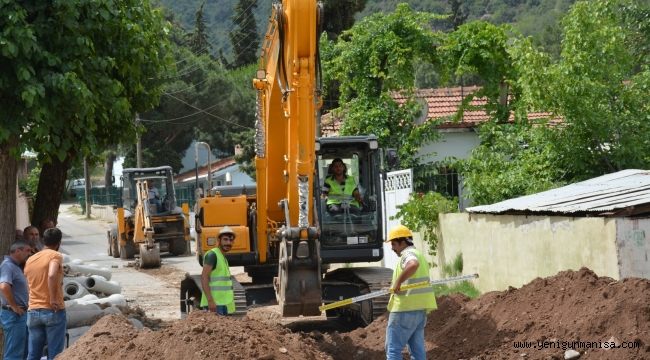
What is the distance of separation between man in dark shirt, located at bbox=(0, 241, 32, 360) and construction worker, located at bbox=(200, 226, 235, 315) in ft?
6.49

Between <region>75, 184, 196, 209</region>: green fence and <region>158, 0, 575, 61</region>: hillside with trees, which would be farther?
<region>158, 0, 575, 61</region>: hillside with trees

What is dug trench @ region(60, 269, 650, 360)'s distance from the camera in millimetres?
9070

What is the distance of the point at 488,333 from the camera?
11016 mm

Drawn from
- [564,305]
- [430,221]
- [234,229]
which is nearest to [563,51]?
→ [430,221]

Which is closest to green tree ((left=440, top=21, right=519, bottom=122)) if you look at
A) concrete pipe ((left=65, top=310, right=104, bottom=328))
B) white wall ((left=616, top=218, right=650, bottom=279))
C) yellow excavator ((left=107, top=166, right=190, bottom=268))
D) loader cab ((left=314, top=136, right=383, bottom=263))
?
loader cab ((left=314, top=136, right=383, bottom=263))

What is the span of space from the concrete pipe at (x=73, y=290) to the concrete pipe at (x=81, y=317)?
3.05 ft

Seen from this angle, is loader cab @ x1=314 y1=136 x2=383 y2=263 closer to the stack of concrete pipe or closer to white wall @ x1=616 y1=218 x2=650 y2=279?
the stack of concrete pipe

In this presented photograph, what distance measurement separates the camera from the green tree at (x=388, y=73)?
2472 centimetres

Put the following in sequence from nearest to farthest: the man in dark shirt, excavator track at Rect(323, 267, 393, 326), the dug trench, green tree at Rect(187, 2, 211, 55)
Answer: the dug trench, the man in dark shirt, excavator track at Rect(323, 267, 393, 326), green tree at Rect(187, 2, 211, 55)

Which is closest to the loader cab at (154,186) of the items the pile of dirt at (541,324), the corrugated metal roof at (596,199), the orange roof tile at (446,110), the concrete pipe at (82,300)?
the orange roof tile at (446,110)

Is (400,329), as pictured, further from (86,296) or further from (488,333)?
(86,296)

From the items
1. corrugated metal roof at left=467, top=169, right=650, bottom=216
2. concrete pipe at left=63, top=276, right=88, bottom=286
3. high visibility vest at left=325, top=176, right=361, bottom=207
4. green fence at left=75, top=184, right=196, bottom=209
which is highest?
green fence at left=75, top=184, right=196, bottom=209

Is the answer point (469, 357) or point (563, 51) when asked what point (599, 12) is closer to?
point (563, 51)

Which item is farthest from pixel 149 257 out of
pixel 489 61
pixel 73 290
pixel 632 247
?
→ pixel 632 247
